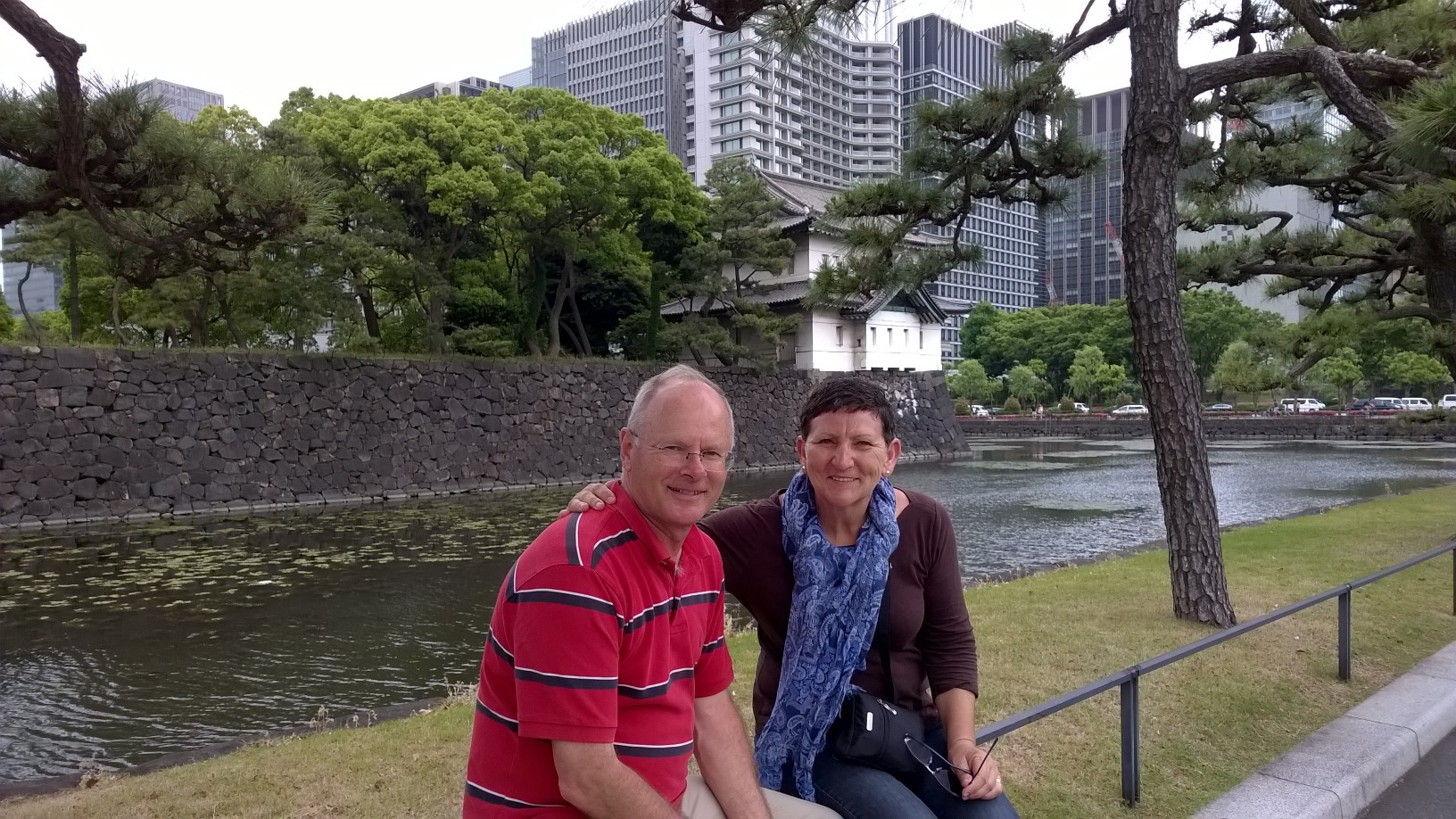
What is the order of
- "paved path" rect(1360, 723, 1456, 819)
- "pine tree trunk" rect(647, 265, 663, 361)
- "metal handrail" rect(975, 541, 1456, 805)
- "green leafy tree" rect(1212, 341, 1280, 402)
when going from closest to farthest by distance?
"metal handrail" rect(975, 541, 1456, 805), "paved path" rect(1360, 723, 1456, 819), "green leafy tree" rect(1212, 341, 1280, 402), "pine tree trunk" rect(647, 265, 663, 361)

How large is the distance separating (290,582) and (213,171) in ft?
16.2

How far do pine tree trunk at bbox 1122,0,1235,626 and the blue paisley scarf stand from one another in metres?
3.64

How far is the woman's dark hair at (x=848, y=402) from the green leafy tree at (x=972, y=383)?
50.6 m

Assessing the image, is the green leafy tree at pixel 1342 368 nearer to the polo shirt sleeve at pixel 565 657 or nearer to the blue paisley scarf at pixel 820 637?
the blue paisley scarf at pixel 820 637

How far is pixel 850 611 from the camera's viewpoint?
195 centimetres

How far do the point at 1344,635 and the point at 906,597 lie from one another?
3.05 m

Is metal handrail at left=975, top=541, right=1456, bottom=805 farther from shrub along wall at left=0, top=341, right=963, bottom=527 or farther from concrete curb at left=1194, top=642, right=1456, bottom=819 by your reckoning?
shrub along wall at left=0, top=341, right=963, bottom=527

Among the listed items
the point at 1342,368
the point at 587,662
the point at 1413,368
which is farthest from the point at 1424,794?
the point at 1413,368

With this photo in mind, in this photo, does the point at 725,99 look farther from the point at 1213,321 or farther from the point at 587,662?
the point at 587,662

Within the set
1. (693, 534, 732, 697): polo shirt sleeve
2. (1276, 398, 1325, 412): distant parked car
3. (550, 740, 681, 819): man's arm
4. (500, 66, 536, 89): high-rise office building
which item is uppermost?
(500, 66, 536, 89): high-rise office building

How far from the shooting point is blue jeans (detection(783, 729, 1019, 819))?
1853mm

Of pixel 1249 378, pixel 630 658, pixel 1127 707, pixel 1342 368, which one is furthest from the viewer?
pixel 1342 368

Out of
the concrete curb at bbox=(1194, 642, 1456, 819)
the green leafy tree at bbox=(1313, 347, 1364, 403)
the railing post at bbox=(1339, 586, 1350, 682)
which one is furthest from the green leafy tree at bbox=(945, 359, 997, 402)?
the concrete curb at bbox=(1194, 642, 1456, 819)

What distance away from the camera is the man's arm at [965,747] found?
1925mm
